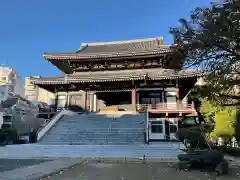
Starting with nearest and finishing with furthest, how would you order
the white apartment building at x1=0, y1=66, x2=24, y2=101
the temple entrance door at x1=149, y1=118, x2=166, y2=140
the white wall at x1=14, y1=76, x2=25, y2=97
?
the temple entrance door at x1=149, y1=118, x2=166, y2=140 → the white wall at x1=14, y1=76, x2=25, y2=97 → the white apartment building at x1=0, y1=66, x2=24, y2=101

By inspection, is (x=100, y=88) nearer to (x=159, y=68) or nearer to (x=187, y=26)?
(x=159, y=68)

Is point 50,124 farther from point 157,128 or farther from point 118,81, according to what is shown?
point 157,128

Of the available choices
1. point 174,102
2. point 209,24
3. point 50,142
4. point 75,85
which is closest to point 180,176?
point 209,24

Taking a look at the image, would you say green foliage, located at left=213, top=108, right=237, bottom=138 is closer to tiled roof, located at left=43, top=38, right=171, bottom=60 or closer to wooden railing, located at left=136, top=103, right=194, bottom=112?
wooden railing, located at left=136, top=103, right=194, bottom=112

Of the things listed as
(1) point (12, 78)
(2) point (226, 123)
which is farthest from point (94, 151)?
(1) point (12, 78)

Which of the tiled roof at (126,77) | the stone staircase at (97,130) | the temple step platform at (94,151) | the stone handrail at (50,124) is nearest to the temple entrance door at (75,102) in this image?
the stone handrail at (50,124)

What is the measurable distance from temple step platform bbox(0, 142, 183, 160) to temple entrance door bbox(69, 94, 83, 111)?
8.71m

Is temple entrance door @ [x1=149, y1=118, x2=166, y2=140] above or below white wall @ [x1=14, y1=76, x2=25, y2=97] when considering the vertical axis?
below

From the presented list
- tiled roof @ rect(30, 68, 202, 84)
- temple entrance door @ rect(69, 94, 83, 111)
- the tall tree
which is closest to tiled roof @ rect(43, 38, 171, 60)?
tiled roof @ rect(30, 68, 202, 84)

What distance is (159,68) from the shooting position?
22984mm

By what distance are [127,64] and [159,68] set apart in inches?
120

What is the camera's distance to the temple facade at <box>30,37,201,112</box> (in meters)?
21.3

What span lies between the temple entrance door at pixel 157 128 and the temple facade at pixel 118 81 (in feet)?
4.46

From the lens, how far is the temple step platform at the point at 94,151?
12.9 meters
